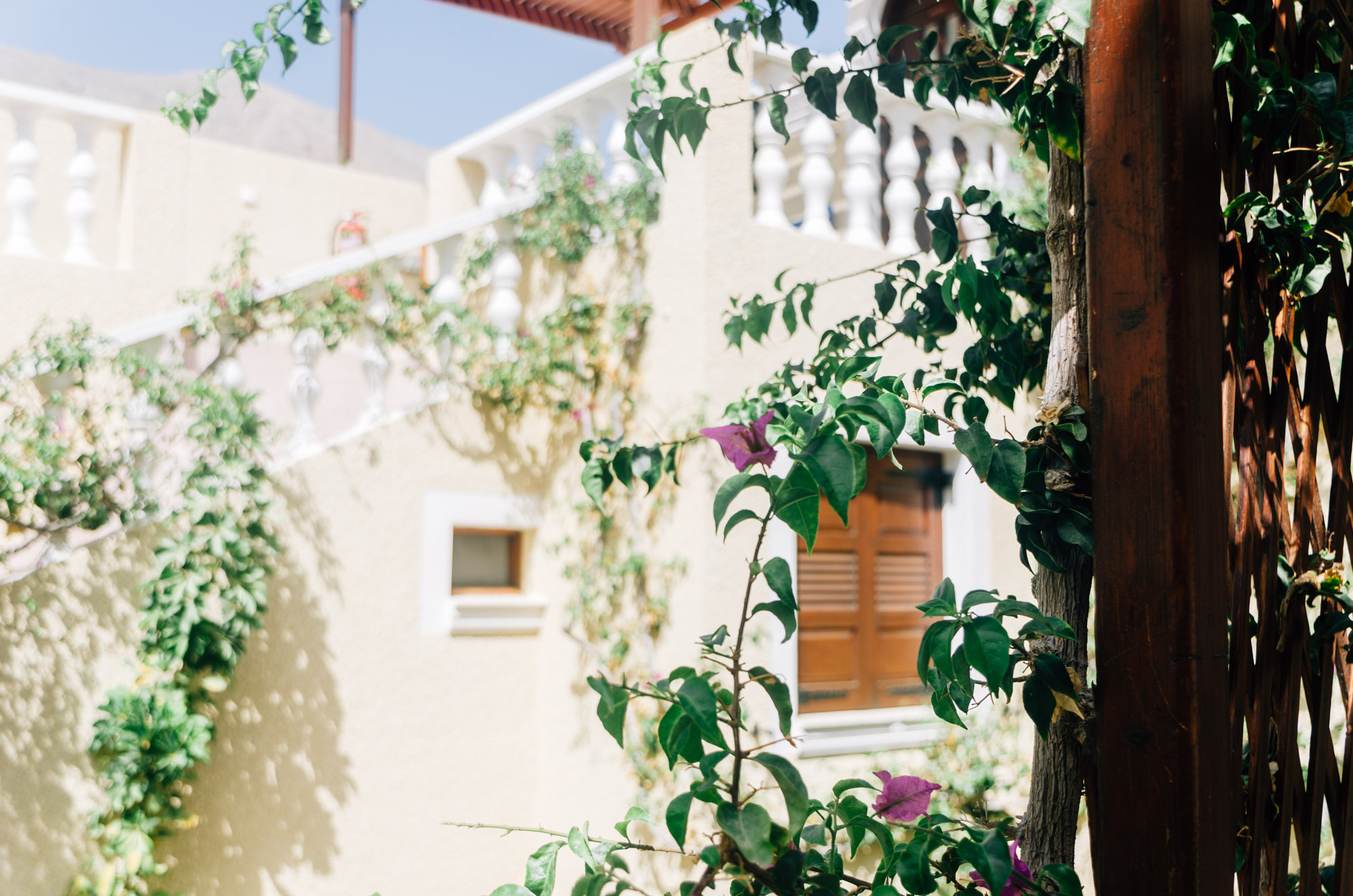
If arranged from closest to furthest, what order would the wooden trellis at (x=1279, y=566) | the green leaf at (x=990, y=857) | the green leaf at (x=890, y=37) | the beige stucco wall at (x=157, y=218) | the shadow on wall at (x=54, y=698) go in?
the green leaf at (x=990, y=857)
the wooden trellis at (x=1279, y=566)
the green leaf at (x=890, y=37)
the shadow on wall at (x=54, y=698)
the beige stucco wall at (x=157, y=218)

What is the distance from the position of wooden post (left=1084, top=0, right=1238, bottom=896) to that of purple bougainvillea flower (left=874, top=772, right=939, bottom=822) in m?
0.16

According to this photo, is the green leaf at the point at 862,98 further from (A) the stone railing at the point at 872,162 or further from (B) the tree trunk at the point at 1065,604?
(A) the stone railing at the point at 872,162

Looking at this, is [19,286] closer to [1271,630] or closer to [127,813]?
[127,813]

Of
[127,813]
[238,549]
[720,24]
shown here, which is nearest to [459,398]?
[238,549]

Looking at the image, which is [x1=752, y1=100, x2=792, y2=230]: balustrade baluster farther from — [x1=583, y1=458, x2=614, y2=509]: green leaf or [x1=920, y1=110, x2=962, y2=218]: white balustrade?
[x1=583, y1=458, x2=614, y2=509]: green leaf

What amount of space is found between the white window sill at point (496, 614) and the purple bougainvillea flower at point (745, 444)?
3.31 m

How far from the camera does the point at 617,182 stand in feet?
13.8

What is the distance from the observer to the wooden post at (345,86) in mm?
7547

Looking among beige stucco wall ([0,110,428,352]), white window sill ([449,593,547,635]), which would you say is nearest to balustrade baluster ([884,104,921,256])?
white window sill ([449,593,547,635])

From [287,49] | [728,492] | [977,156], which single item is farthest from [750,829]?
[977,156]

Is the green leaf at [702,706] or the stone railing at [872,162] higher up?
the stone railing at [872,162]

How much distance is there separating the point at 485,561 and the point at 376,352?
991mm

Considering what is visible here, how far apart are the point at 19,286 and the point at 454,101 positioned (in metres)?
5.61

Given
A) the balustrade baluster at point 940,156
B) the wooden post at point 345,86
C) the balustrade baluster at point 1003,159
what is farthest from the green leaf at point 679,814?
the wooden post at point 345,86
